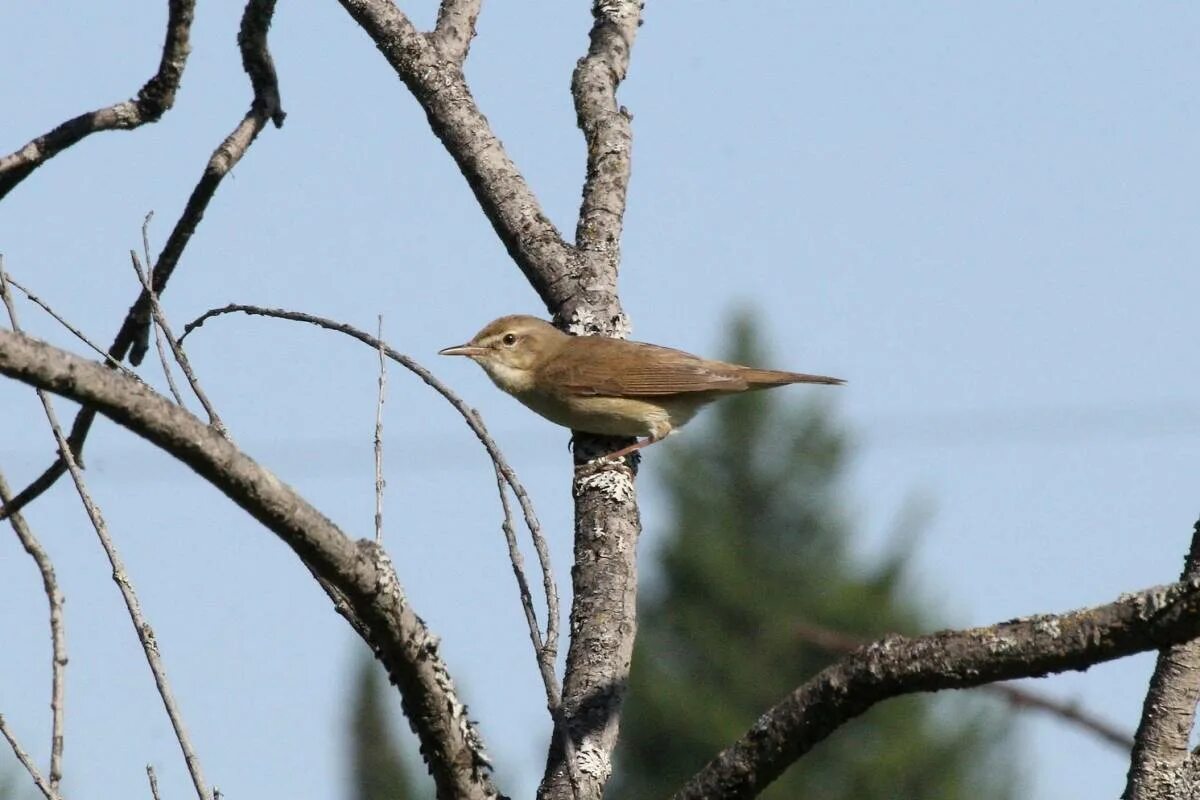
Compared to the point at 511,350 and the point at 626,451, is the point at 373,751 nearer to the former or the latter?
the point at 511,350

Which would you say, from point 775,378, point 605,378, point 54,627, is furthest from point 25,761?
point 775,378

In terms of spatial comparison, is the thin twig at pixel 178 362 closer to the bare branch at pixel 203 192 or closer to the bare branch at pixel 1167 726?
the bare branch at pixel 203 192

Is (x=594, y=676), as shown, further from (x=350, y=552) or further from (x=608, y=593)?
(x=350, y=552)

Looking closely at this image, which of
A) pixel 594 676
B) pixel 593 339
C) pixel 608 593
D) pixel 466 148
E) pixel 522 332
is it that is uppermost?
→ pixel 522 332

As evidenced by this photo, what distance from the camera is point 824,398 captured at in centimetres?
4284

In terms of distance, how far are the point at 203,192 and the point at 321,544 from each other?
Result: 8.04ft

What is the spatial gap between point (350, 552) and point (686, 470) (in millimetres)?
41143

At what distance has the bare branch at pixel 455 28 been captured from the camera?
613 cm

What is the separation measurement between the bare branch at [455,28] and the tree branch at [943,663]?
12.2 ft

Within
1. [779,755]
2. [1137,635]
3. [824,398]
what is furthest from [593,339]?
[824,398]

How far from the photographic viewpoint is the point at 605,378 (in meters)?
7.33

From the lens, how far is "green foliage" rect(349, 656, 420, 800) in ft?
135

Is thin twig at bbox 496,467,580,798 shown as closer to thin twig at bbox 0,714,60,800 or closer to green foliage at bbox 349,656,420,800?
thin twig at bbox 0,714,60,800

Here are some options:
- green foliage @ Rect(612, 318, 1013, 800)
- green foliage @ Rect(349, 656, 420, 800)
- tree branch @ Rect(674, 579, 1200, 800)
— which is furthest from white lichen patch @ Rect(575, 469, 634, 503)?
green foliage @ Rect(349, 656, 420, 800)
